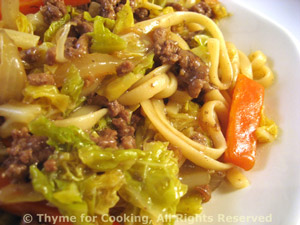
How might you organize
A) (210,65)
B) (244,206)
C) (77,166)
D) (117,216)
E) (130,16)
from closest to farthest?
(77,166)
(117,216)
(244,206)
(130,16)
(210,65)

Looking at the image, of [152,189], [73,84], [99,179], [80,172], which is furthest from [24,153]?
[152,189]

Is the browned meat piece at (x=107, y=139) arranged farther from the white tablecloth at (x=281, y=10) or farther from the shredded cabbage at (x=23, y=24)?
the white tablecloth at (x=281, y=10)

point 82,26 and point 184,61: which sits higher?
point 82,26

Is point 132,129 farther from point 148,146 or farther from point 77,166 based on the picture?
point 77,166

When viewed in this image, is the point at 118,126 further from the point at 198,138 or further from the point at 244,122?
the point at 244,122

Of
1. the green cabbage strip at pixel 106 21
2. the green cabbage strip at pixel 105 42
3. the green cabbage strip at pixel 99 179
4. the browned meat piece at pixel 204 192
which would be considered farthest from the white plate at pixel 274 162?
the green cabbage strip at pixel 106 21

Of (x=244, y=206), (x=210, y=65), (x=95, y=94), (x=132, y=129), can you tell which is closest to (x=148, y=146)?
(x=132, y=129)

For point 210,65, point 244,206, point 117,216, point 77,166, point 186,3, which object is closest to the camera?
point 77,166
